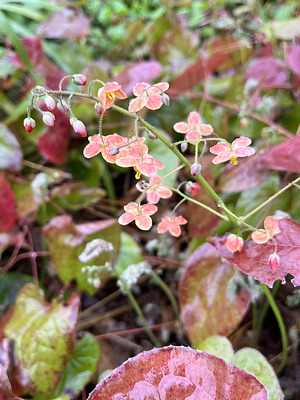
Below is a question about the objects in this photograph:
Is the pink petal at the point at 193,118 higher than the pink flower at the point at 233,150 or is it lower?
lower

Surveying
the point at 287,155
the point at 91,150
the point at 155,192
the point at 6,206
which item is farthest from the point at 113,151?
the point at 6,206

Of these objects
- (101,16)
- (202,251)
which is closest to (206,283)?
(202,251)

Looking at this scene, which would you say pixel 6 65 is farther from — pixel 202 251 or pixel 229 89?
pixel 202 251

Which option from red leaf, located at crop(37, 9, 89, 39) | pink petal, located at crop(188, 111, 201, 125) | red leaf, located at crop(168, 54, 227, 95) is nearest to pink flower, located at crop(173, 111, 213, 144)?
pink petal, located at crop(188, 111, 201, 125)

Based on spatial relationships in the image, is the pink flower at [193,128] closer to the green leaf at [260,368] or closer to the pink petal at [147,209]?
the pink petal at [147,209]

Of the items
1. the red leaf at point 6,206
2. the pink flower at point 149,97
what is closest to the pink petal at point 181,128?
the pink flower at point 149,97

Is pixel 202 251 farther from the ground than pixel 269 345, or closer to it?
farther from the ground

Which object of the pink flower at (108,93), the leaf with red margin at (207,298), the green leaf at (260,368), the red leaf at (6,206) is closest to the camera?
the pink flower at (108,93)
